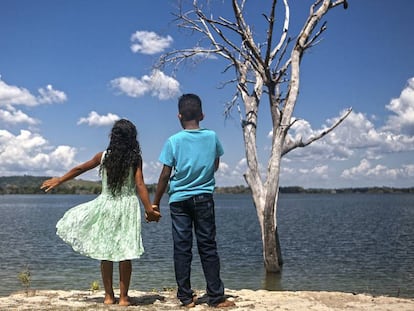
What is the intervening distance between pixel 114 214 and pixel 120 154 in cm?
69

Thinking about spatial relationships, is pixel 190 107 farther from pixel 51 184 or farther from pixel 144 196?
pixel 51 184

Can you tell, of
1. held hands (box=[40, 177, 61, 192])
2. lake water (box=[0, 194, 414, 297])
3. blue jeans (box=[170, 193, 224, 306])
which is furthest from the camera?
lake water (box=[0, 194, 414, 297])

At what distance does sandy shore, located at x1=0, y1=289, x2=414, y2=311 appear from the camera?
6397 mm

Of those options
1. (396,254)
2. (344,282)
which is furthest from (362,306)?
(396,254)

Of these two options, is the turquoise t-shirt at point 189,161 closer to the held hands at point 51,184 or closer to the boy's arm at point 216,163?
the boy's arm at point 216,163

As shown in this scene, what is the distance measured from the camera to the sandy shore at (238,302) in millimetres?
6397

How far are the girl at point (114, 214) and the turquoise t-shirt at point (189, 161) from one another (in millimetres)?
385

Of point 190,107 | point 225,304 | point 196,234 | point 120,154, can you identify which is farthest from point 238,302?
point 190,107

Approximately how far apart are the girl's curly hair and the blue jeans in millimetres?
674

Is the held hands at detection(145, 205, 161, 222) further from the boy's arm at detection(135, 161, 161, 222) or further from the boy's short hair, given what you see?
the boy's short hair

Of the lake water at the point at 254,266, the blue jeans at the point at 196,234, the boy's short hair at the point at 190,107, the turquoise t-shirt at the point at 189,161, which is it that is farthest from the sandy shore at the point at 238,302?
the lake water at the point at 254,266

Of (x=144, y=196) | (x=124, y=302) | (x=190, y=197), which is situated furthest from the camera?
(x=124, y=302)

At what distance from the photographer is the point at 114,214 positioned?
643 centimetres

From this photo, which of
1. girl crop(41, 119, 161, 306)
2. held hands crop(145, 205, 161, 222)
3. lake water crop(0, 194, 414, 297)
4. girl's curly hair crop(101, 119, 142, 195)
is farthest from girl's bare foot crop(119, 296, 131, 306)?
lake water crop(0, 194, 414, 297)
